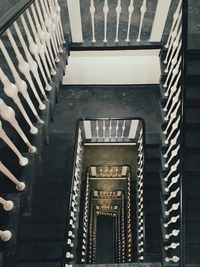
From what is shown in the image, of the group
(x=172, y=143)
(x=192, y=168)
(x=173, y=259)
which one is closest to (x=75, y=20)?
(x=172, y=143)

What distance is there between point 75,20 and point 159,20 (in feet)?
3.67

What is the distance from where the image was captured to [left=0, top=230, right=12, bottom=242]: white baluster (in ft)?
6.96

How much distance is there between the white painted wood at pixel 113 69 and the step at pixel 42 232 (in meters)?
2.73

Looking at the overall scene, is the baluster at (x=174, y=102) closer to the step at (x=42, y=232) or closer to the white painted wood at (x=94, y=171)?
the step at (x=42, y=232)

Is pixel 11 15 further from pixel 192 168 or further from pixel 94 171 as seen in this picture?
pixel 94 171

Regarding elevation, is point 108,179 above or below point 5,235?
above

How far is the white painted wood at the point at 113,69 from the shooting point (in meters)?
5.33

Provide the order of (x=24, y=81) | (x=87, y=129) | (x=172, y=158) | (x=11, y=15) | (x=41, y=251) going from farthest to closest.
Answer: (x=87, y=129) → (x=41, y=251) → (x=172, y=158) → (x=24, y=81) → (x=11, y=15)

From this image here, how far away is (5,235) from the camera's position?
2.13 metres

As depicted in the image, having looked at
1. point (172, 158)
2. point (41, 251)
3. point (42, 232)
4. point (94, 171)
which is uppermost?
point (94, 171)

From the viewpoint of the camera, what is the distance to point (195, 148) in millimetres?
A: 3512

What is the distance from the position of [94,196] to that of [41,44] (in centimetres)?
716

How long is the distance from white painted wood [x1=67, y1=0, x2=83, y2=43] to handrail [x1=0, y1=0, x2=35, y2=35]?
1787mm

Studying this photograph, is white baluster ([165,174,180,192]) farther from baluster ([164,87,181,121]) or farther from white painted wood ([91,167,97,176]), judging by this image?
white painted wood ([91,167,97,176])
